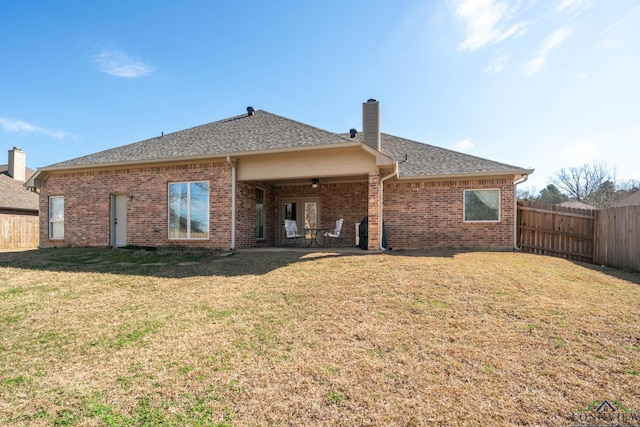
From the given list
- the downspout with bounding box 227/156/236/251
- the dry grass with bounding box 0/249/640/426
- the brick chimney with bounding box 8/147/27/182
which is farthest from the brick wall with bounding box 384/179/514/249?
the brick chimney with bounding box 8/147/27/182

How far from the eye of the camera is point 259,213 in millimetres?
12352

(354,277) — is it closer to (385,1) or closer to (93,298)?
(93,298)

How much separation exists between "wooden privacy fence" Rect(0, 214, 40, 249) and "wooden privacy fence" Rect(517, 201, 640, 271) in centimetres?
2259

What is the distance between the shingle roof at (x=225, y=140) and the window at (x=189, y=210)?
107 centimetres

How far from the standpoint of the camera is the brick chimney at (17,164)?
20.6 metres

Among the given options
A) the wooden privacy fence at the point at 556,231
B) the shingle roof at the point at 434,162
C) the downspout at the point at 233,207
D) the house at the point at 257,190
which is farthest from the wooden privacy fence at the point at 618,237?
the downspout at the point at 233,207

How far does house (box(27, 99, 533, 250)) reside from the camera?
32.8 ft

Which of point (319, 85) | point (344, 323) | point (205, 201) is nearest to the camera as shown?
point (344, 323)

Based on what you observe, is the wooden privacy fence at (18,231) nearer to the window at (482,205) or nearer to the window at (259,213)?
the window at (259,213)

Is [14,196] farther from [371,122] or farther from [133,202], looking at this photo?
[371,122]

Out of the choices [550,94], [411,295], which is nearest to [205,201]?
[411,295]

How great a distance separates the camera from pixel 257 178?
407 inches

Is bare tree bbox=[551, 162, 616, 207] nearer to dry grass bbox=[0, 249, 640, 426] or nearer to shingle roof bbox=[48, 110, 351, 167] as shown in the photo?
shingle roof bbox=[48, 110, 351, 167]

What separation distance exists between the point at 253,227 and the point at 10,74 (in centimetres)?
1093
